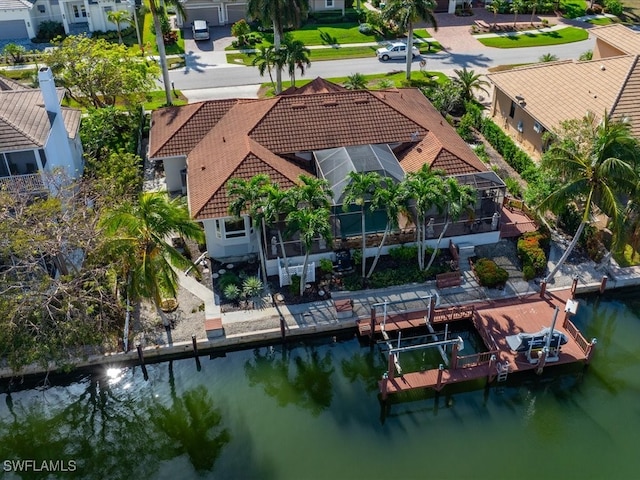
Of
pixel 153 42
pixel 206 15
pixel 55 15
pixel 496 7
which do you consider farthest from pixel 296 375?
pixel 496 7

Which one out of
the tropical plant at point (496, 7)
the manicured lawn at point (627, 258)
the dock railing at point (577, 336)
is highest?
the tropical plant at point (496, 7)

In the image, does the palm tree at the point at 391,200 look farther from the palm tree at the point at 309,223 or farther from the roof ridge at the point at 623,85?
the roof ridge at the point at 623,85

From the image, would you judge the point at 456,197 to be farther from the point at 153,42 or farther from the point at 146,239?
the point at 153,42

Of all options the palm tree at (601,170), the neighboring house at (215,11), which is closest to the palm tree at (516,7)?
the neighboring house at (215,11)

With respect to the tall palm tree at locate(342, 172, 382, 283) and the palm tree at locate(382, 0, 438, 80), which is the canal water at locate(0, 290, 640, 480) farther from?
the palm tree at locate(382, 0, 438, 80)

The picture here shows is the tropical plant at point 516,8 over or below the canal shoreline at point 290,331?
over

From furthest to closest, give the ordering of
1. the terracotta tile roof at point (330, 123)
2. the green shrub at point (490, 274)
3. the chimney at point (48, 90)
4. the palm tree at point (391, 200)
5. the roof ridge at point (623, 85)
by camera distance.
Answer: the roof ridge at point (623, 85) → the terracotta tile roof at point (330, 123) → the chimney at point (48, 90) → the green shrub at point (490, 274) → the palm tree at point (391, 200)

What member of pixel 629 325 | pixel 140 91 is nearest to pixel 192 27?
pixel 140 91

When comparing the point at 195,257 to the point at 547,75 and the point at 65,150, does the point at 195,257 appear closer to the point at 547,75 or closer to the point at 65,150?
the point at 65,150
